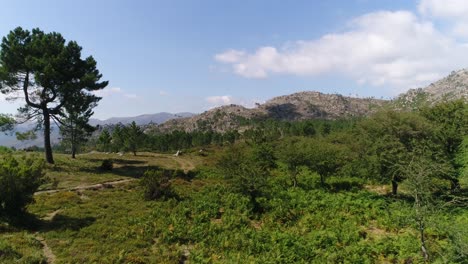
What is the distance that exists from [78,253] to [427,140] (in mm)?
34821

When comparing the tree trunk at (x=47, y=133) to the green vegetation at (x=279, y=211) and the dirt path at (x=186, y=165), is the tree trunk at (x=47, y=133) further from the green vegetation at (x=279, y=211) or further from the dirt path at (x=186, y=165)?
the dirt path at (x=186, y=165)

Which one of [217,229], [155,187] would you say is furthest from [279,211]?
[155,187]

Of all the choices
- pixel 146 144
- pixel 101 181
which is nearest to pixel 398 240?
pixel 101 181

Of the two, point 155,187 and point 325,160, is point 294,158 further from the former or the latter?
point 155,187

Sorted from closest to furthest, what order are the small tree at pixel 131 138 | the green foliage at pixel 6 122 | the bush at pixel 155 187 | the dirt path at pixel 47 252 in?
the dirt path at pixel 47 252 → the bush at pixel 155 187 → the green foliage at pixel 6 122 → the small tree at pixel 131 138

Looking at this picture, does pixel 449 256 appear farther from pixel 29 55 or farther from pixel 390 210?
pixel 29 55

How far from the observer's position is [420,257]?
1783 centimetres

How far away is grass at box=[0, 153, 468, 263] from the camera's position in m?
17.7

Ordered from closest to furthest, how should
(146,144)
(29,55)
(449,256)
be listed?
(449,256) → (29,55) → (146,144)

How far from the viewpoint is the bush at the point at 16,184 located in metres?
19.5

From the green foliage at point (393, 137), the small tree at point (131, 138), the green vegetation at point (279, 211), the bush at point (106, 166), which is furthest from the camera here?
the small tree at point (131, 138)

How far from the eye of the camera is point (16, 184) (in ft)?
65.0

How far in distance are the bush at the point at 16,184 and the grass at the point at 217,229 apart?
4.50 feet

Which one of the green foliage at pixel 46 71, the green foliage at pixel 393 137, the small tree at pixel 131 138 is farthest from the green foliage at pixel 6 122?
the green foliage at pixel 393 137
